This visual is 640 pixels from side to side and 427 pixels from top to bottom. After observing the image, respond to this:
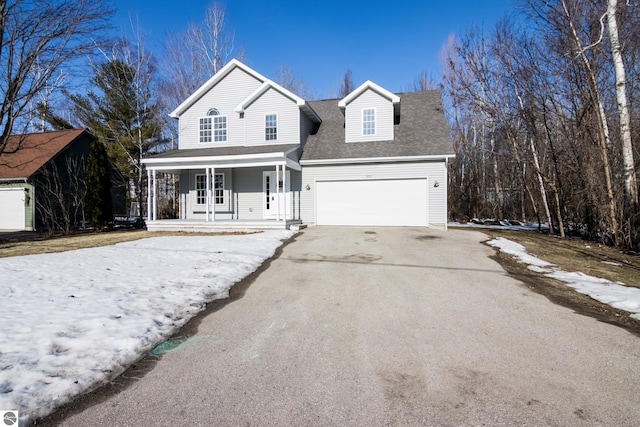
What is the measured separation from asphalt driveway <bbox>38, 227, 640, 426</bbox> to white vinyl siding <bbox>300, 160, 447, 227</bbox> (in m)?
8.44

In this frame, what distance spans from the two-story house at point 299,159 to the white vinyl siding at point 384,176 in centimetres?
4

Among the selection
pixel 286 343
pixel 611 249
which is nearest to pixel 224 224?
pixel 286 343

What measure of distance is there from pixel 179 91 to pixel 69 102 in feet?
27.0

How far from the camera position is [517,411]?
7.91ft

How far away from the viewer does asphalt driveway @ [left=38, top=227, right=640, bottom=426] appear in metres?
2.39

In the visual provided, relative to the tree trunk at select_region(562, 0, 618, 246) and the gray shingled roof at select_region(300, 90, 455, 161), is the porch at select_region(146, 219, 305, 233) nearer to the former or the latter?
the gray shingled roof at select_region(300, 90, 455, 161)

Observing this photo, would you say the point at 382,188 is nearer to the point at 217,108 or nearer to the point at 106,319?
the point at 217,108

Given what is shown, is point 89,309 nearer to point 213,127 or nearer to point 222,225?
point 222,225

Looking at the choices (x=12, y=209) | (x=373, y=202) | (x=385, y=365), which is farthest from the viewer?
(x=12, y=209)

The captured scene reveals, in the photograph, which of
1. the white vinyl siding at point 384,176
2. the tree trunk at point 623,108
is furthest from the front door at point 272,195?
the tree trunk at point 623,108

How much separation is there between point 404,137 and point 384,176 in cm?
244

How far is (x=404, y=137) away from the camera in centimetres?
1533

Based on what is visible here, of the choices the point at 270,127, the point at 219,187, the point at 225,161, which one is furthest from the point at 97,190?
the point at 270,127

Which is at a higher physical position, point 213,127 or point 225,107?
point 225,107
